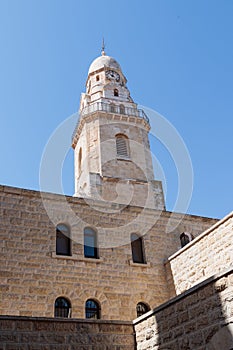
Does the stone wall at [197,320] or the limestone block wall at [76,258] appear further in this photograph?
the limestone block wall at [76,258]

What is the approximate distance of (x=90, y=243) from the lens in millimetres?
13516

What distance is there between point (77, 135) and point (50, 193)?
457 inches

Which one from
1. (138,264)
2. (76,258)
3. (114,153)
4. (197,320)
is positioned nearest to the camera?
(197,320)

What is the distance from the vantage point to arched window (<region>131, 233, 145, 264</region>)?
1398 centimetres

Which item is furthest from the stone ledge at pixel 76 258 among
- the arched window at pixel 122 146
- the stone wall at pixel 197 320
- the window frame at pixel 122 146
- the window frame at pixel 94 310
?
the arched window at pixel 122 146

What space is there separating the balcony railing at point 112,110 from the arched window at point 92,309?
14103 mm

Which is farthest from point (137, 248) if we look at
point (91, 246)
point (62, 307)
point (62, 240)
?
point (62, 307)

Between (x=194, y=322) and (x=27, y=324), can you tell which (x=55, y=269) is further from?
(x=194, y=322)

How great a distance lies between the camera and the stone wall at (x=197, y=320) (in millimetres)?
6125

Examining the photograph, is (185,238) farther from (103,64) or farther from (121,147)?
(103,64)

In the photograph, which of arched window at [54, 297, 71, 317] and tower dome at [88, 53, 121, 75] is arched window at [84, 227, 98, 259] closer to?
arched window at [54, 297, 71, 317]

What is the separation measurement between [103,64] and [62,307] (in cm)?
2190

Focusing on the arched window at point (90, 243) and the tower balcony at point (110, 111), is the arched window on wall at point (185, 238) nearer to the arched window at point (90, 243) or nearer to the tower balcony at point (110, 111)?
the arched window at point (90, 243)

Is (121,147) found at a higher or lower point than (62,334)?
higher
